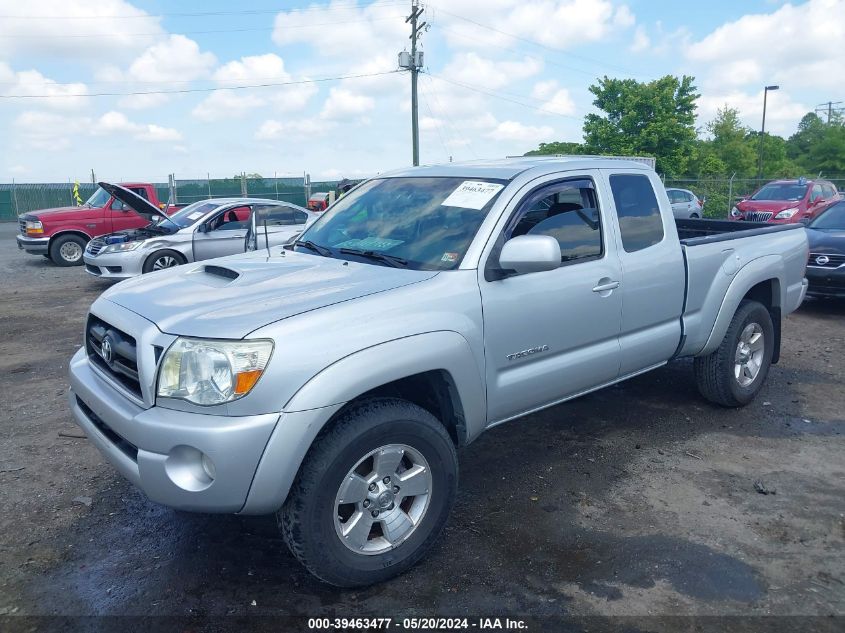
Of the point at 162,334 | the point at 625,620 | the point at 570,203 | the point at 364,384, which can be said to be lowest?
the point at 625,620

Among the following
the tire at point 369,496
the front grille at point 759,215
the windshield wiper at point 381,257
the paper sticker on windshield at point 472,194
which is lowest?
the tire at point 369,496

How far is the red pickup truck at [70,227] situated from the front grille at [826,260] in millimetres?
12362

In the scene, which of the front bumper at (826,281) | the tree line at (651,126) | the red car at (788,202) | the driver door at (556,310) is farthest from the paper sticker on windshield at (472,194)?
the tree line at (651,126)

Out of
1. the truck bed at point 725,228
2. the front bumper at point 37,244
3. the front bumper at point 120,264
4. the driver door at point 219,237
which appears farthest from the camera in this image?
the front bumper at point 37,244

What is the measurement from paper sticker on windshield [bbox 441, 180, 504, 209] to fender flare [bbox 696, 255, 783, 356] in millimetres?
2129

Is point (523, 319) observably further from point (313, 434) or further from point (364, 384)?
point (313, 434)

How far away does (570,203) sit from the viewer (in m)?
3.91

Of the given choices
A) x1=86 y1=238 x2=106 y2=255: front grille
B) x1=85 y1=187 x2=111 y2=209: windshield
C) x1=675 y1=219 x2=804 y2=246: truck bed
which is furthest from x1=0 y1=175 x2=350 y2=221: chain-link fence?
x1=675 y1=219 x2=804 y2=246: truck bed

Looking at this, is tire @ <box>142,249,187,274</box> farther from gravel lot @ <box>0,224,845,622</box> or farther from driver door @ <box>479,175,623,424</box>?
driver door @ <box>479,175,623,424</box>

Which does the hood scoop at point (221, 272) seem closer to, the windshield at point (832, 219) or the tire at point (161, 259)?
the tire at point (161, 259)

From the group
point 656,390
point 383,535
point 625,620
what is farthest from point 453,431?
point 656,390

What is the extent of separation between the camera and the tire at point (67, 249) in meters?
14.2

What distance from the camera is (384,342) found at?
282 centimetres

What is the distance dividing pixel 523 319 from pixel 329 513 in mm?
1365
